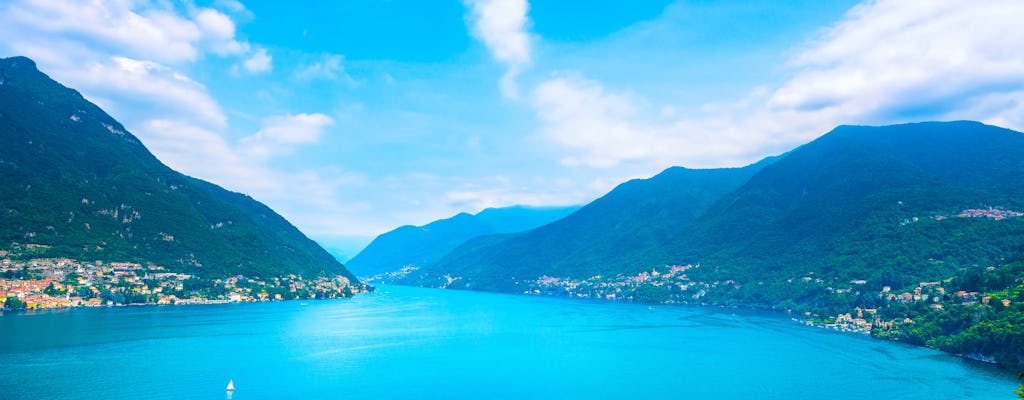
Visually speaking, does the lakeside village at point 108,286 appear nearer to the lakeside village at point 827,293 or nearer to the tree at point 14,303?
the tree at point 14,303

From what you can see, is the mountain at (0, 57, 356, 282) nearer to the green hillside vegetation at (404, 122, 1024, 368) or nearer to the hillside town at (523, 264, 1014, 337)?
the hillside town at (523, 264, 1014, 337)

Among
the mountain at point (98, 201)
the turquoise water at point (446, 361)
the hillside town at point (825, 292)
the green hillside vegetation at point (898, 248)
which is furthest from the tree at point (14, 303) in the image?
the green hillside vegetation at point (898, 248)

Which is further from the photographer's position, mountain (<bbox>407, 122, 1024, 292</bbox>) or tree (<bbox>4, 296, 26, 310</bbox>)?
mountain (<bbox>407, 122, 1024, 292</bbox>)

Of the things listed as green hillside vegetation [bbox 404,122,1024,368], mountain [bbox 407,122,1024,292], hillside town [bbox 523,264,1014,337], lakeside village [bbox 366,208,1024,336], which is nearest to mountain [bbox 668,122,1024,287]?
mountain [bbox 407,122,1024,292]

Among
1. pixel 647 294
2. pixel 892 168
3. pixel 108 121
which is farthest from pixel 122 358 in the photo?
pixel 892 168

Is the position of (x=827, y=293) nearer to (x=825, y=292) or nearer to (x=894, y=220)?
(x=825, y=292)

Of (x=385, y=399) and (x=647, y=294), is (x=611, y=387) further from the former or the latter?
(x=647, y=294)

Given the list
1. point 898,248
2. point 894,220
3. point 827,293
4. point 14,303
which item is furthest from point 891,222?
point 14,303
